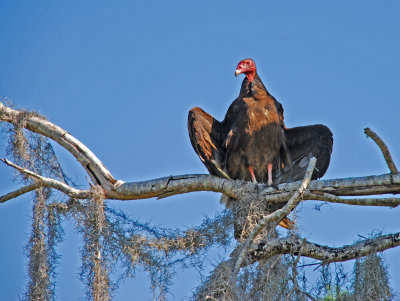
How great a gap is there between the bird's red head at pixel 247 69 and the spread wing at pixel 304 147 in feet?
1.95

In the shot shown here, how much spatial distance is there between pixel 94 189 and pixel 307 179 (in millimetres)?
1594

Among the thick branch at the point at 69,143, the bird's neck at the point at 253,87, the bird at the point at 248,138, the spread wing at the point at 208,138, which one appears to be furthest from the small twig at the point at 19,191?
the bird's neck at the point at 253,87

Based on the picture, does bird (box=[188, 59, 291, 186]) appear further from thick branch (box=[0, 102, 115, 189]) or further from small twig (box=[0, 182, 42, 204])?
small twig (box=[0, 182, 42, 204])

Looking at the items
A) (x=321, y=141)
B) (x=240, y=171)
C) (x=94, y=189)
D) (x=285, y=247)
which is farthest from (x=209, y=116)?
(x=285, y=247)

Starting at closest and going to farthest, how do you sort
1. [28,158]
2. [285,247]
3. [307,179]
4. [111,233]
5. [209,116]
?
[307,179] < [285,247] < [111,233] < [28,158] < [209,116]

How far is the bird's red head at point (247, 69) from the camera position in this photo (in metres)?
5.94

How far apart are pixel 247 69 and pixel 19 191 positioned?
7.91 feet

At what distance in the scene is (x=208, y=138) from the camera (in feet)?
18.4

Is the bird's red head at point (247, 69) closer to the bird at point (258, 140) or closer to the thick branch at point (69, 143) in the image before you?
the bird at point (258, 140)

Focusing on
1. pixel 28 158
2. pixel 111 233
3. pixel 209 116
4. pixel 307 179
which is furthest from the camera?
pixel 209 116

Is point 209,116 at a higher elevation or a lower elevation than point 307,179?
higher

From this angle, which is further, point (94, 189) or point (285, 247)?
point (94, 189)

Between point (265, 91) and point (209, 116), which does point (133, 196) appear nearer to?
point (209, 116)

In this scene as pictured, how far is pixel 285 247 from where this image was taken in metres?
4.07
